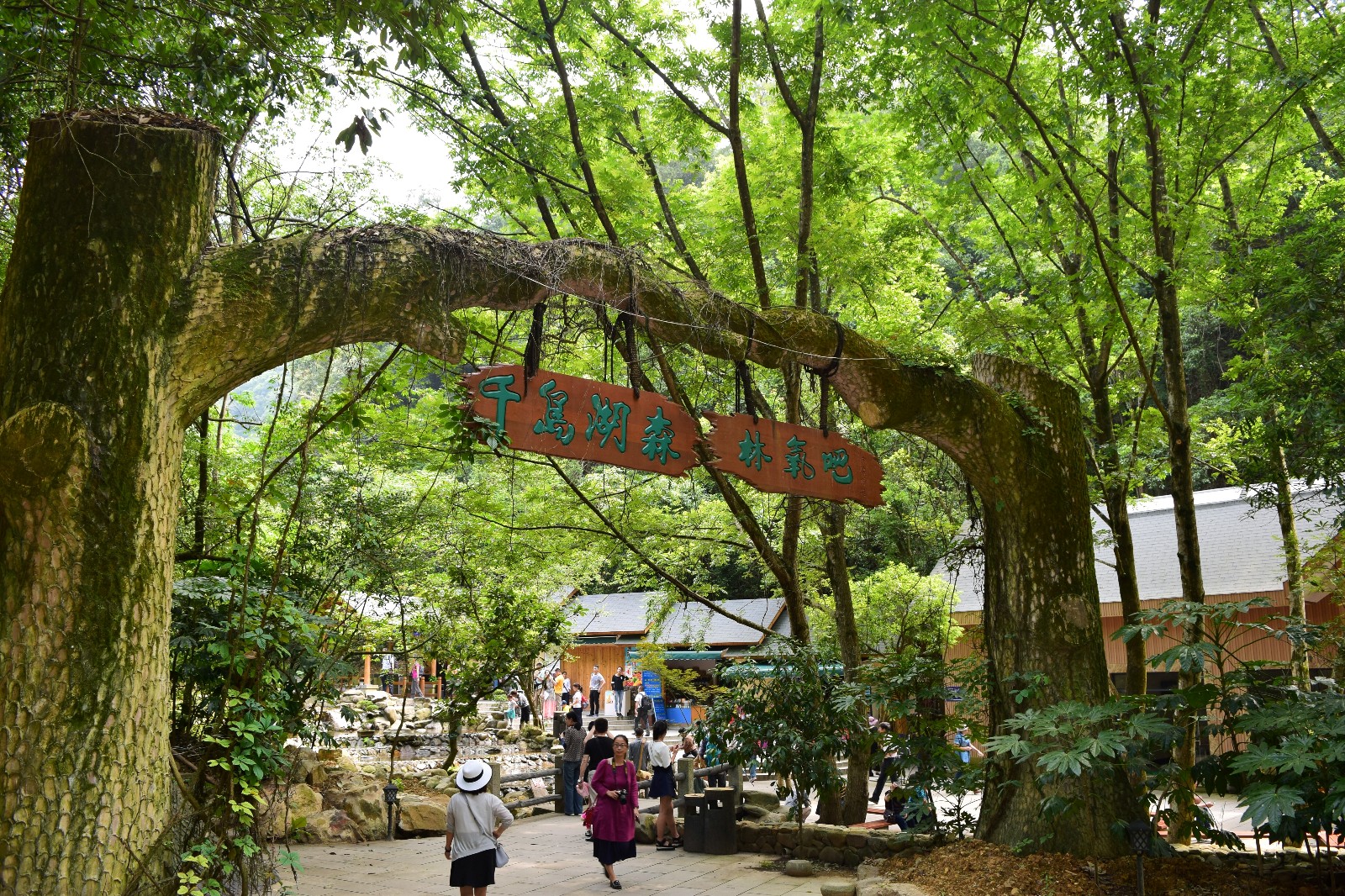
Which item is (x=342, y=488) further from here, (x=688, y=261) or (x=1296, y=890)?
(x=1296, y=890)

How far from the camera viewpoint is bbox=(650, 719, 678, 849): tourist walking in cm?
917

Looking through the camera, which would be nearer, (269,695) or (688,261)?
(269,695)

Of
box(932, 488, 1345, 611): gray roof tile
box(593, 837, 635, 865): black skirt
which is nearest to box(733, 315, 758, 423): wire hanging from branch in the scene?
box(593, 837, 635, 865): black skirt

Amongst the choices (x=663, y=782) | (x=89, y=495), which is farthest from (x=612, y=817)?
(x=89, y=495)

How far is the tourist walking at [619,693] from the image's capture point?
2342 cm

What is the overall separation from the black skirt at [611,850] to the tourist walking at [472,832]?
6.01 feet

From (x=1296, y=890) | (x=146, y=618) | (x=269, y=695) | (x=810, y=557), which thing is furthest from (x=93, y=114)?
(x=810, y=557)

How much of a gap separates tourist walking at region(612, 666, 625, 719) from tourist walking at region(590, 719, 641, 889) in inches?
639

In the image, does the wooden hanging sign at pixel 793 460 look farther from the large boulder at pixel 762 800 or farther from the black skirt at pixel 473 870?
the large boulder at pixel 762 800

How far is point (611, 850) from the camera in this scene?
23.8ft

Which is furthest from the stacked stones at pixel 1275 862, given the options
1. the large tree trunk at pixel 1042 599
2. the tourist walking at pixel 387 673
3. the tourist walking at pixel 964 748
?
the tourist walking at pixel 387 673

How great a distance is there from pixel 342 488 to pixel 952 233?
7215 mm

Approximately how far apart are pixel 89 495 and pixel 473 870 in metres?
3.33

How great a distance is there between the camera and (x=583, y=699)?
2483cm
